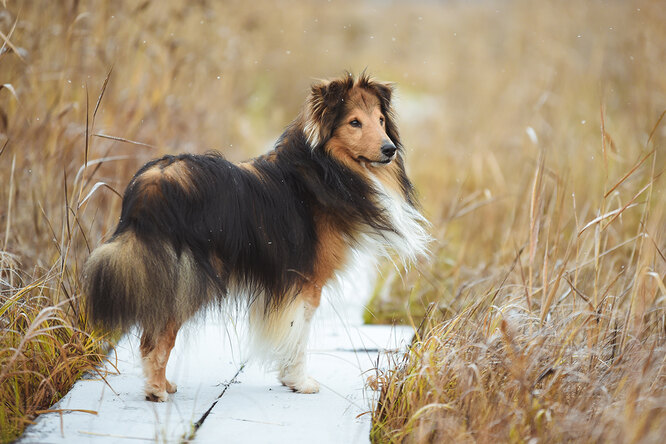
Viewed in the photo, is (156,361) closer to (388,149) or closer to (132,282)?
(132,282)

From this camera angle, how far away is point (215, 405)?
307 centimetres

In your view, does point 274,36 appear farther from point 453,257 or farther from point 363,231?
point 363,231

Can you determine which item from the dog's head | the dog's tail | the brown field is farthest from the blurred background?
the dog's tail

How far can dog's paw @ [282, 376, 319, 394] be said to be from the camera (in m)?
3.43

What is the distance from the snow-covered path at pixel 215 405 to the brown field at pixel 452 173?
0.16 metres

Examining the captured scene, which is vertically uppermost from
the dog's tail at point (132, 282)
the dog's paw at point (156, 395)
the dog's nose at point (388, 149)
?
the dog's nose at point (388, 149)

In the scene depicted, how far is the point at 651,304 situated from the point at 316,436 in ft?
6.15

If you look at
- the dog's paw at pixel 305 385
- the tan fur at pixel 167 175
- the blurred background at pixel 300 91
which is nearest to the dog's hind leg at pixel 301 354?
the dog's paw at pixel 305 385

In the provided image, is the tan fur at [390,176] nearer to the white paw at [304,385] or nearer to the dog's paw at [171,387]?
the white paw at [304,385]

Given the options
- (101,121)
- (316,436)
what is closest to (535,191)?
(316,436)

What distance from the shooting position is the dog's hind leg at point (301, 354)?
11.2 ft

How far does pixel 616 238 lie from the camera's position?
5082 millimetres

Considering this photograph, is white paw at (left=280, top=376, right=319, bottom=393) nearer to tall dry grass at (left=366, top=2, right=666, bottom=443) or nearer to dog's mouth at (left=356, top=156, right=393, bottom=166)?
tall dry grass at (left=366, top=2, right=666, bottom=443)

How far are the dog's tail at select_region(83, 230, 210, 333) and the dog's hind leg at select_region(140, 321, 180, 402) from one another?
18 cm
